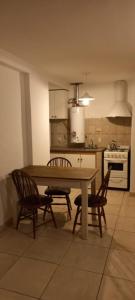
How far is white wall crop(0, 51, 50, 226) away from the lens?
10.5 ft

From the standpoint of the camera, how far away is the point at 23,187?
3.03 meters

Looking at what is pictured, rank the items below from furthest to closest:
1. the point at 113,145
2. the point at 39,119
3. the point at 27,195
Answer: the point at 113,145 < the point at 39,119 < the point at 27,195

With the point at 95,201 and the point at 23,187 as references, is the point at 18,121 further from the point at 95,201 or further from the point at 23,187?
the point at 95,201

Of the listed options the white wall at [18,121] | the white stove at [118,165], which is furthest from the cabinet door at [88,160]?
the white wall at [18,121]

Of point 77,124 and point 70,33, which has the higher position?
point 70,33

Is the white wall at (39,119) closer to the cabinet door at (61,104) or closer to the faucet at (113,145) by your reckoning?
the cabinet door at (61,104)

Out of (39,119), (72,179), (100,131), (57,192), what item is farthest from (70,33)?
(100,131)

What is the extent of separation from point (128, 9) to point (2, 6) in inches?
40.0

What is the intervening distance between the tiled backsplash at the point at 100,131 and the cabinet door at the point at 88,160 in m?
0.69

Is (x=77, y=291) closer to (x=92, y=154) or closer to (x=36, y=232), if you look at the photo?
(x=36, y=232)

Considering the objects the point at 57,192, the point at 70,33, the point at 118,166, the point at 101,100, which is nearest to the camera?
the point at 70,33

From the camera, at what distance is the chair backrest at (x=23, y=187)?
3.01m

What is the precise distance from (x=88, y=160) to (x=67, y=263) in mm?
2781

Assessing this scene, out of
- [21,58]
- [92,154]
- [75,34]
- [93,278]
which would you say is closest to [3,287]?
[93,278]
